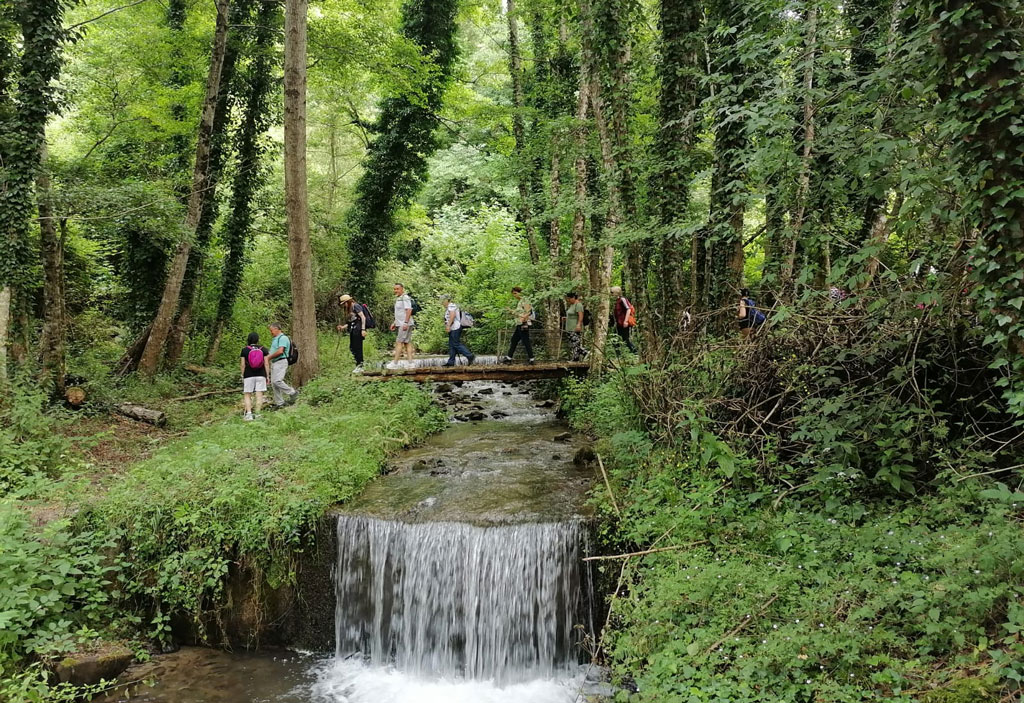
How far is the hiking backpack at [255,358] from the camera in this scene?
11.5 meters

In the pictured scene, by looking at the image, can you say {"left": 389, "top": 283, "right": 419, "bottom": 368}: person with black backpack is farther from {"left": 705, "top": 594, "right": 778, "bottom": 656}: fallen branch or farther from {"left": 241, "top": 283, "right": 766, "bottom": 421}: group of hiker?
{"left": 705, "top": 594, "right": 778, "bottom": 656}: fallen branch

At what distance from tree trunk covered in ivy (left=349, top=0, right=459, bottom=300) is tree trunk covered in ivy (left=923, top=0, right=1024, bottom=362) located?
1552cm

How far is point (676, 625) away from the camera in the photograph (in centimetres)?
539

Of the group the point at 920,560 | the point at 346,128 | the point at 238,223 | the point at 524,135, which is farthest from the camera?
the point at 346,128

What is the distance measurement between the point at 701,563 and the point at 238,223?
→ 52.2 feet

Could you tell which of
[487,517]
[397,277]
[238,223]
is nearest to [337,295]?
[397,277]

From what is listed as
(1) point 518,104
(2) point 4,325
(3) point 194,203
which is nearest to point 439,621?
(2) point 4,325

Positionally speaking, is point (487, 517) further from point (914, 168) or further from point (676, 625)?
point (914, 168)

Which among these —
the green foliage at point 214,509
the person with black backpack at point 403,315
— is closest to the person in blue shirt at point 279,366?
the person with black backpack at point 403,315

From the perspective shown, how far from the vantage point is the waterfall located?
6887 millimetres

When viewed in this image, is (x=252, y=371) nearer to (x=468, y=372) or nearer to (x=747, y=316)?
(x=468, y=372)

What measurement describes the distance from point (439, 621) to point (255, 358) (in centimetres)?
652

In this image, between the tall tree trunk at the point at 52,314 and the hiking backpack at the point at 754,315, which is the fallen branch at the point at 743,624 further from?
the tall tree trunk at the point at 52,314

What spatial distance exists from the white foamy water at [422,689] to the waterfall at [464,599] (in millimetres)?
120
